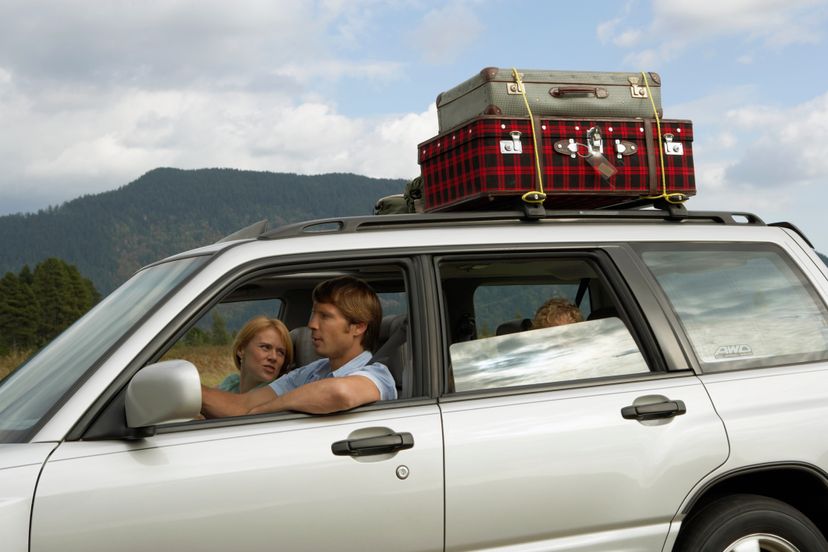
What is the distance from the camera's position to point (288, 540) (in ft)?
10.5

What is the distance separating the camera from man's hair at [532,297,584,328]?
14.1 feet

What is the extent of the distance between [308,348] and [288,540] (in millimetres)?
1972

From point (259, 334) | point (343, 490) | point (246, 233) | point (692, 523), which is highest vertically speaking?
point (246, 233)

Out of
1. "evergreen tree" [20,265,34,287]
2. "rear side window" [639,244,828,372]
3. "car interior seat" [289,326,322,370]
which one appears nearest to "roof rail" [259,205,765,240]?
"rear side window" [639,244,828,372]

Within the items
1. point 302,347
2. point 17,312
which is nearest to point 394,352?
point 302,347

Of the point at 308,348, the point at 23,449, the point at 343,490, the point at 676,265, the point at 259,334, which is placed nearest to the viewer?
the point at 23,449

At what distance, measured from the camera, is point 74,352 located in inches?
133

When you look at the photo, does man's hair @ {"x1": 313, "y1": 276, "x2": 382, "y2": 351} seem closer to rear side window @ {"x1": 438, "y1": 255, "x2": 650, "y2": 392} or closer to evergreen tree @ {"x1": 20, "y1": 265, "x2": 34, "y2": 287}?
rear side window @ {"x1": 438, "y1": 255, "x2": 650, "y2": 392}

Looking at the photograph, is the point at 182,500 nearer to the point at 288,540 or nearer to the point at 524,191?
the point at 288,540

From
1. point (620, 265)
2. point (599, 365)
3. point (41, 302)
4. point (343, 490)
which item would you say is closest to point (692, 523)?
point (599, 365)

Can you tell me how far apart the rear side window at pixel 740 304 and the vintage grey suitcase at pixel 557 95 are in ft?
3.06

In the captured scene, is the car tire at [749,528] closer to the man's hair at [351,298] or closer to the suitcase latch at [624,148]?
the man's hair at [351,298]

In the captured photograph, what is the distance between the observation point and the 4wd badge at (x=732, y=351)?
4105 mm

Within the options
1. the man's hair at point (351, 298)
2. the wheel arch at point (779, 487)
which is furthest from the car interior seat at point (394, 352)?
the wheel arch at point (779, 487)
